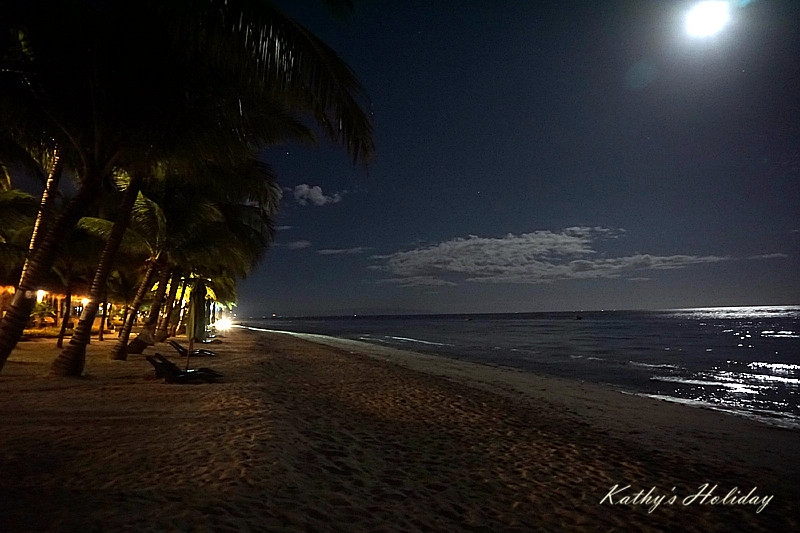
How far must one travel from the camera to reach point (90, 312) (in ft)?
33.8

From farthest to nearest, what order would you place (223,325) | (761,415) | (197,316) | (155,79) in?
(223,325)
(197,316)
(761,415)
(155,79)

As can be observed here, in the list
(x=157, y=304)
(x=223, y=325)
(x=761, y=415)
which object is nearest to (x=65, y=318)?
(x=157, y=304)

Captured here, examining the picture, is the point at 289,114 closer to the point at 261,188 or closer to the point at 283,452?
the point at 261,188

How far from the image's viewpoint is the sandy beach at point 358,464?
3820 millimetres

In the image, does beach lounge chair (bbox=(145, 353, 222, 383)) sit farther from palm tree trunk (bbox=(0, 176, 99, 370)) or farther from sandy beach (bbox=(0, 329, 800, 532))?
palm tree trunk (bbox=(0, 176, 99, 370))

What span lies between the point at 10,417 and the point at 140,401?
1.89 metres

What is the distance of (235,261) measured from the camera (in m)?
18.8

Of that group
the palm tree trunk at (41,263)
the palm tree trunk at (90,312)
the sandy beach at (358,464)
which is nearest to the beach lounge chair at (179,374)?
the sandy beach at (358,464)

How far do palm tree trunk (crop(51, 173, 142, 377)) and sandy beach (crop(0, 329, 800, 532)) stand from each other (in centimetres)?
44

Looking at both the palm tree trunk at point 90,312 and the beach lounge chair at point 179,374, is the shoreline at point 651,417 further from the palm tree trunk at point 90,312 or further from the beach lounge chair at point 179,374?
the palm tree trunk at point 90,312

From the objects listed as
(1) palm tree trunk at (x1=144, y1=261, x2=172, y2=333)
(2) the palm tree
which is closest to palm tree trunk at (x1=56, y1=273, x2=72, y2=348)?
(1) palm tree trunk at (x1=144, y1=261, x2=172, y2=333)

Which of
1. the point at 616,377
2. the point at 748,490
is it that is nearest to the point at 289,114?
the point at 748,490

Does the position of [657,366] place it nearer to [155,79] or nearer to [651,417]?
[651,417]

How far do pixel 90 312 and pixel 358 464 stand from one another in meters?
8.77
